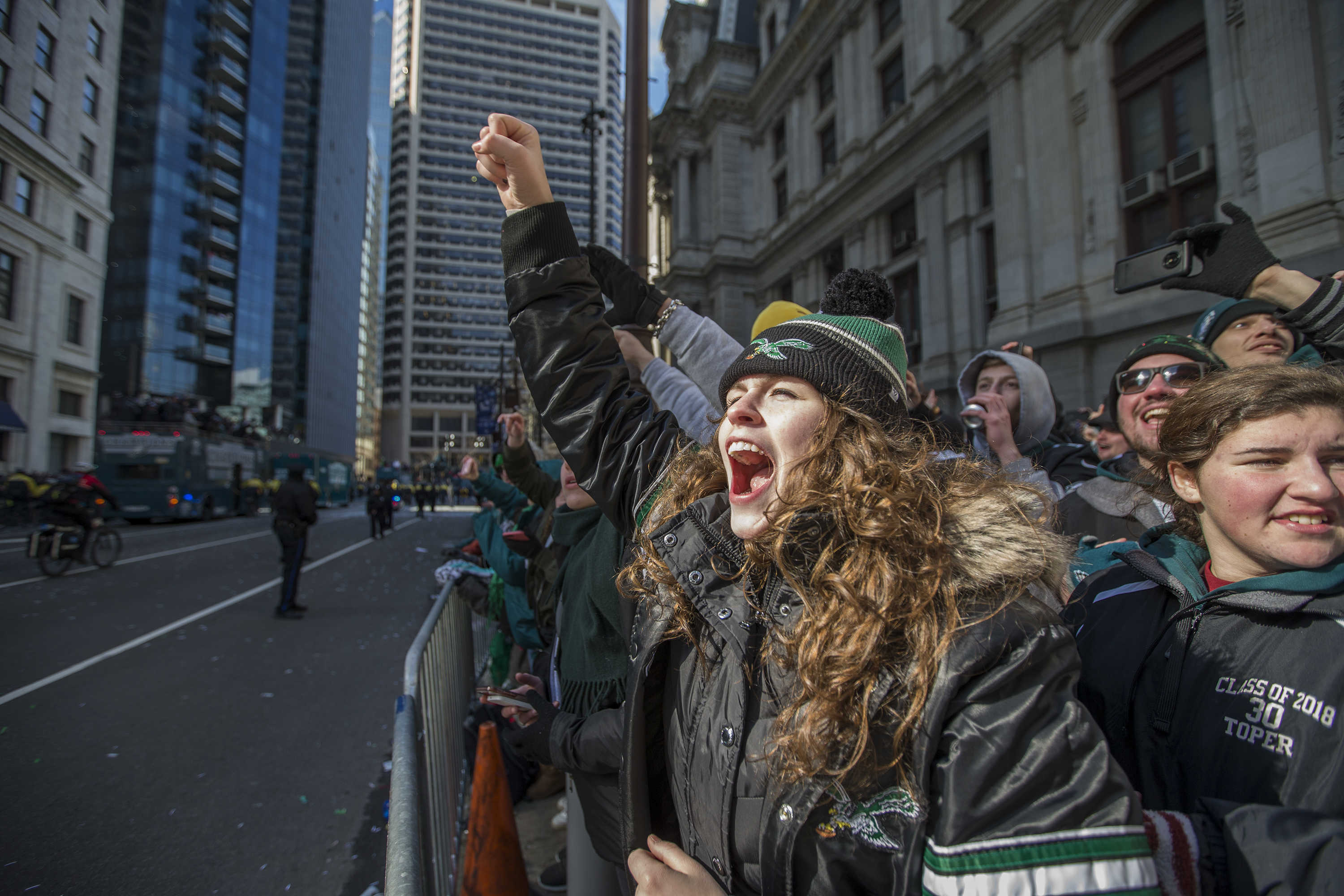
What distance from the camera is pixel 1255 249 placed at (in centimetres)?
201

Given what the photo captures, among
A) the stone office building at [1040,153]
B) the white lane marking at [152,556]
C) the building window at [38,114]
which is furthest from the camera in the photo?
the building window at [38,114]

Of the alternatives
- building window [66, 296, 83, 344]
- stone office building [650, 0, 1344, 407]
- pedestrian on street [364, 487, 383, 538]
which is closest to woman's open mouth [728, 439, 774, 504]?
stone office building [650, 0, 1344, 407]

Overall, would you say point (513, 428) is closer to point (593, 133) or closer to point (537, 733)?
point (537, 733)

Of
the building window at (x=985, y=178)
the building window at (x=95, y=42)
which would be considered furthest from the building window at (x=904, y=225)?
the building window at (x=95, y=42)

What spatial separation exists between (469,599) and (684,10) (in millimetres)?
39784

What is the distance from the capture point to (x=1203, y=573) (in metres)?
1.46

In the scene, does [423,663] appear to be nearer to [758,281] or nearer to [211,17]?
[758,281]

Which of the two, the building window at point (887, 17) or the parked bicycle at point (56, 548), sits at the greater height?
the building window at point (887, 17)

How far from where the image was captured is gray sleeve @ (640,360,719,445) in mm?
2252

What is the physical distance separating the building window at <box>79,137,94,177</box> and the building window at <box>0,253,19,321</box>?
22.2ft

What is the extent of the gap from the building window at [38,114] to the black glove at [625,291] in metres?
42.0

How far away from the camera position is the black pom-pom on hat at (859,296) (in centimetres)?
248

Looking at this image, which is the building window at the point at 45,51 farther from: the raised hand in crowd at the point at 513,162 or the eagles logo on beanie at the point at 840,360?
the eagles logo on beanie at the point at 840,360

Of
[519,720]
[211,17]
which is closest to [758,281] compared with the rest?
[519,720]
